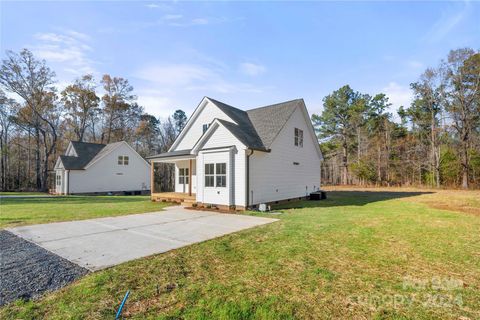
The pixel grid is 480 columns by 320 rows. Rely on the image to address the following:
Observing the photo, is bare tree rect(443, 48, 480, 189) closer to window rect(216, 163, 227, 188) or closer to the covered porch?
window rect(216, 163, 227, 188)

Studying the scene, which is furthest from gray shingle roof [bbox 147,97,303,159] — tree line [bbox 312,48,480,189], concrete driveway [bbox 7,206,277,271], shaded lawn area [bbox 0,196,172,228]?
tree line [bbox 312,48,480,189]

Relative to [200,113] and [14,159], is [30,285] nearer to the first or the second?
[200,113]

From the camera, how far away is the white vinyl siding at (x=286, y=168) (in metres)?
11.6

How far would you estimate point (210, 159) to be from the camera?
11.7 m

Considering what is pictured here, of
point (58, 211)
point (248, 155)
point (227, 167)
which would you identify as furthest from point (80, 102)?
point (248, 155)

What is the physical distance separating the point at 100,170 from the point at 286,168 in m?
20.8

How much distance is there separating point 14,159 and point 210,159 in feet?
127

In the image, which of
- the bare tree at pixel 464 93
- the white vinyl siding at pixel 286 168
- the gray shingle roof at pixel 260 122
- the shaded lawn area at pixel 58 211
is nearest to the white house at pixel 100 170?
the shaded lawn area at pixel 58 211

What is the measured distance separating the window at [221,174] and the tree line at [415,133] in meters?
24.1

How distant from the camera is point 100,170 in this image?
2495 centimetres

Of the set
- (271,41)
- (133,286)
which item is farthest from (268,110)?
(133,286)

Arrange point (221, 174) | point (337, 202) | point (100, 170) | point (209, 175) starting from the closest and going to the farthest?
point (221, 174)
point (209, 175)
point (337, 202)
point (100, 170)

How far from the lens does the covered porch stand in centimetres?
1334

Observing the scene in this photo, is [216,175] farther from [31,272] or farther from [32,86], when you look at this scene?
[32,86]
